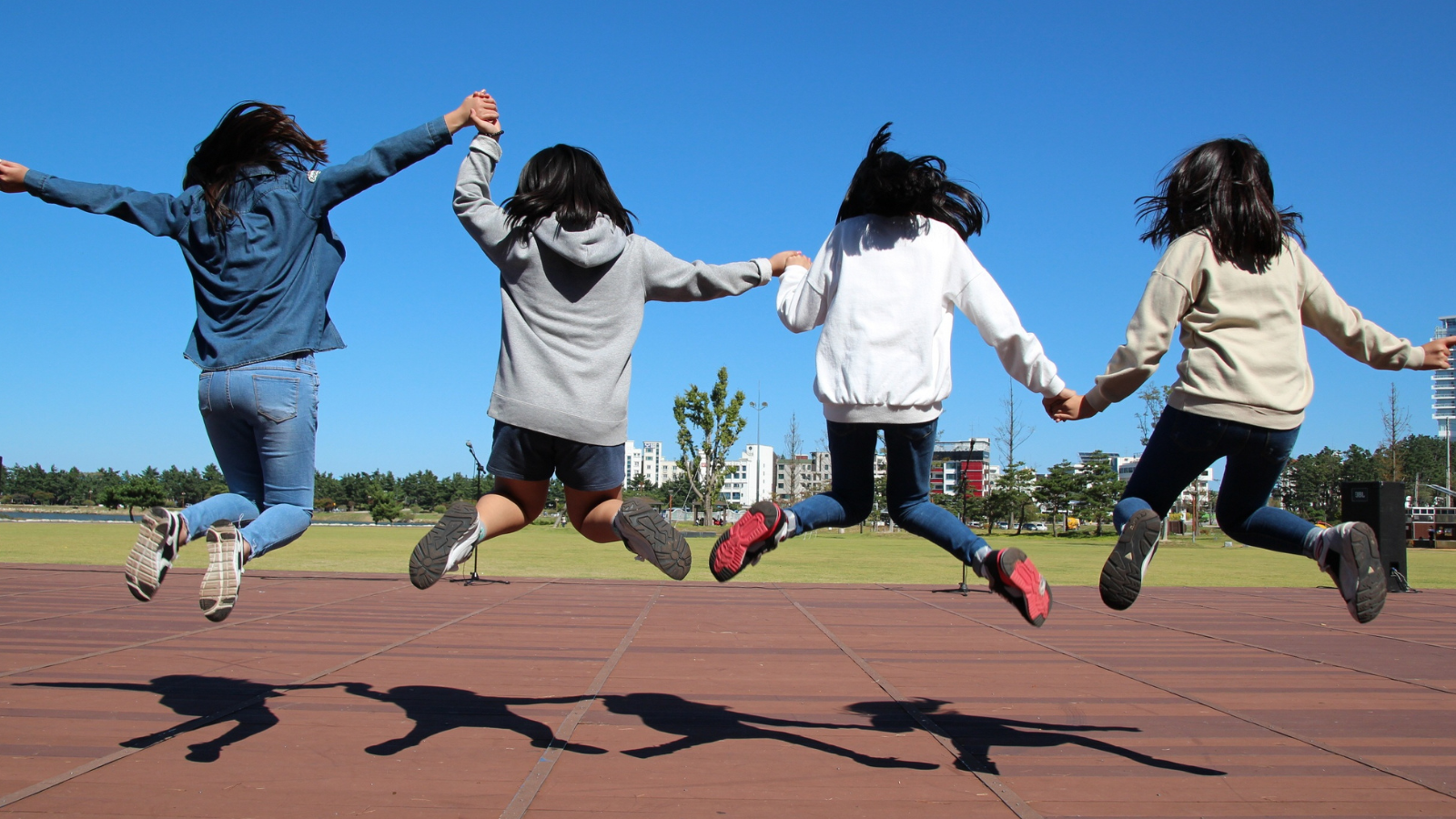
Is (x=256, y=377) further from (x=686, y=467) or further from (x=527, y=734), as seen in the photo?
(x=686, y=467)

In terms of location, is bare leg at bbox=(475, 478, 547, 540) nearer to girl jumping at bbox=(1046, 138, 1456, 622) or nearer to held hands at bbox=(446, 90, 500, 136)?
held hands at bbox=(446, 90, 500, 136)

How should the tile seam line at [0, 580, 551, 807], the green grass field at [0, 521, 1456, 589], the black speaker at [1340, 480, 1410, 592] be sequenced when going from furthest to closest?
the green grass field at [0, 521, 1456, 589] < the black speaker at [1340, 480, 1410, 592] < the tile seam line at [0, 580, 551, 807]

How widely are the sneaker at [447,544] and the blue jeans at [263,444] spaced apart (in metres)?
0.57

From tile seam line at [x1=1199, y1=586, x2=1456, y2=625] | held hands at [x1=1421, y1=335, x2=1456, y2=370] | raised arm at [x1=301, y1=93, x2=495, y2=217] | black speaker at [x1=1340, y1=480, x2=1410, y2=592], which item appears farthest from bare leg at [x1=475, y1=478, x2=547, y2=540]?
black speaker at [x1=1340, y1=480, x2=1410, y2=592]

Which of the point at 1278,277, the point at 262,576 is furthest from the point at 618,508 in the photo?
the point at 262,576

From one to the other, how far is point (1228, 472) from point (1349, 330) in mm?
740

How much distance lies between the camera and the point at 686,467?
46844mm

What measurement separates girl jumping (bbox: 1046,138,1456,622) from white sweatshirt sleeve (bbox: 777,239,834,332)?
0.97 m

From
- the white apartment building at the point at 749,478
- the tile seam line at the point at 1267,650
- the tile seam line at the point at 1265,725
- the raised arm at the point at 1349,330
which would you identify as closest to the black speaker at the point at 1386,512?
the tile seam line at the point at 1267,650

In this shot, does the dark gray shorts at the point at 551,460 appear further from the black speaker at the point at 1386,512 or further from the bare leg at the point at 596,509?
the black speaker at the point at 1386,512

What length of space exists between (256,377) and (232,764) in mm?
1406

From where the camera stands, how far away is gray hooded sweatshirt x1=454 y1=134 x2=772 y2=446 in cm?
330

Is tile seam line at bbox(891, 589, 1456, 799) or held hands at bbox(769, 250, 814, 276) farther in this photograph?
held hands at bbox(769, 250, 814, 276)

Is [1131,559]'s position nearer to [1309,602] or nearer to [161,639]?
[161,639]
